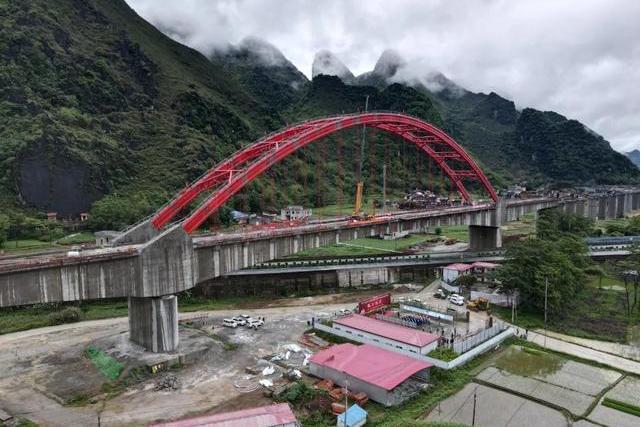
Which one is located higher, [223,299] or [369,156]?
[369,156]

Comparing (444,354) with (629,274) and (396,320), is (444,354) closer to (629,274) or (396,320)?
(396,320)

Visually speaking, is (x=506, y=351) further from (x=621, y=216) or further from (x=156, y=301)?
(x=621, y=216)

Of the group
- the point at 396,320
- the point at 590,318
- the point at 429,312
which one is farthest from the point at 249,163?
the point at 590,318

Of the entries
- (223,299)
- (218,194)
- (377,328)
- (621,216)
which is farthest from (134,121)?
(621,216)

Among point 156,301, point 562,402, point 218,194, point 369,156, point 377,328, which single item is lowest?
point 562,402

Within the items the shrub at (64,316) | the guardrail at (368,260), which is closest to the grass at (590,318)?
the guardrail at (368,260)

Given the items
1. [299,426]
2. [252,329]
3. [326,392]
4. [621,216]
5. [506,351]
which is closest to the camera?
[299,426]

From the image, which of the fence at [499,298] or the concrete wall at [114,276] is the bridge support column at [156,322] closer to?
the concrete wall at [114,276]

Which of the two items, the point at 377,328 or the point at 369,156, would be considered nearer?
the point at 377,328
